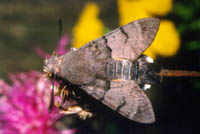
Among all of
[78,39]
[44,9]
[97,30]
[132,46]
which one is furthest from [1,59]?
[132,46]

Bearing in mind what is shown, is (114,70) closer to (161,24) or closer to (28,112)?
(161,24)

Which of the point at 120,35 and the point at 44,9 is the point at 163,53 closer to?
the point at 120,35

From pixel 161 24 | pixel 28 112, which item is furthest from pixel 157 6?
pixel 28 112

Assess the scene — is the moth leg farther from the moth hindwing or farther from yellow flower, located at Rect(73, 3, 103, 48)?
yellow flower, located at Rect(73, 3, 103, 48)

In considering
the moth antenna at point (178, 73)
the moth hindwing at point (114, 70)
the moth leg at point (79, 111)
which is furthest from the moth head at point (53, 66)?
the moth antenna at point (178, 73)

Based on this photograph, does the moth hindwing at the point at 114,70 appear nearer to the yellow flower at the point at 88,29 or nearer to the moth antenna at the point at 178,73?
the moth antenna at the point at 178,73

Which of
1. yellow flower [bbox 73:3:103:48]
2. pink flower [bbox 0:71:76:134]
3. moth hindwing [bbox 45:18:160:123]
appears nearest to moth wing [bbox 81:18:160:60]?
moth hindwing [bbox 45:18:160:123]
